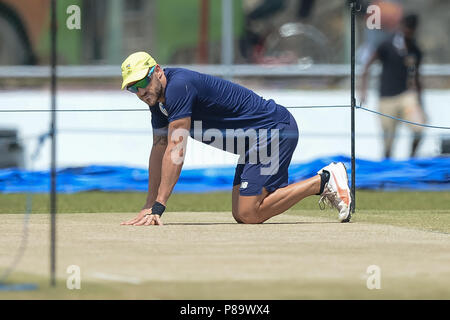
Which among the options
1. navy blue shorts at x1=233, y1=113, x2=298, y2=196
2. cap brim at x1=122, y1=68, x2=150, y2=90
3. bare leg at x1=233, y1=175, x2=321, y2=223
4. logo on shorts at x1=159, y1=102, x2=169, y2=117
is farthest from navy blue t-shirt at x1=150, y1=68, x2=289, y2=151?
bare leg at x1=233, y1=175, x2=321, y2=223

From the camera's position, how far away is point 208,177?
17609mm

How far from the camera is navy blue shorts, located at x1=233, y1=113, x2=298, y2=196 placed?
11.4 metres

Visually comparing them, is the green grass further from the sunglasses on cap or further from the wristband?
the sunglasses on cap

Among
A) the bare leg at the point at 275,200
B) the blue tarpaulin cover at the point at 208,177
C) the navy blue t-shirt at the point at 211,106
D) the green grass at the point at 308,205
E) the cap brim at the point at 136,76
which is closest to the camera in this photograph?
the cap brim at the point at 136,76

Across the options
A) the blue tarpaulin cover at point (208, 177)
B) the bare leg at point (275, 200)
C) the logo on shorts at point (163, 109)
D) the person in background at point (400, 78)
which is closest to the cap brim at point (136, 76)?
the logo on shorts at point (163, 109)

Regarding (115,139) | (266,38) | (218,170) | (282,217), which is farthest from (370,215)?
(266,38)

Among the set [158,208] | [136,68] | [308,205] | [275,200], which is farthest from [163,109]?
[308,205]

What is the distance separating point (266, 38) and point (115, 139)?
3587 mm

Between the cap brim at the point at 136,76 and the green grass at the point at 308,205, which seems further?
the green grass at the point at 308,205

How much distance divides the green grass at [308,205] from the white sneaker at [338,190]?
540mm

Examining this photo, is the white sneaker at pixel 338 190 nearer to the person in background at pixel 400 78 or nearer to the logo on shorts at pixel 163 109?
the logo on shorts at pixel 163 109

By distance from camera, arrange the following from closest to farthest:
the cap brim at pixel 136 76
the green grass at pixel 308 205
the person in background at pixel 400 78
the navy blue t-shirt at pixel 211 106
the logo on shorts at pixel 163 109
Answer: the cap brim at pixel 136 76 → the navy blue t-shirt at pixel 211 106 → the logo on shorts at pixel 163 109 → the green grass at pixel 308 205 → the person in background at pixel 400 78

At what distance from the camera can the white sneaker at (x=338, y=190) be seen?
37.5 ft

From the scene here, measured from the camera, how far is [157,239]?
10070 millimetres
